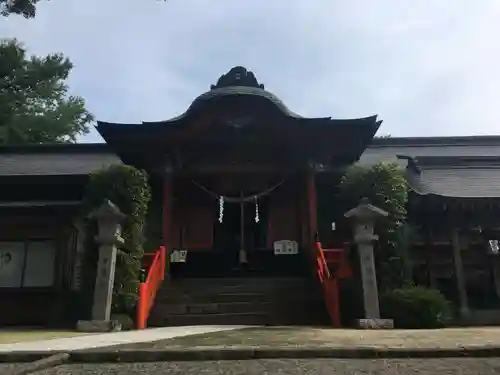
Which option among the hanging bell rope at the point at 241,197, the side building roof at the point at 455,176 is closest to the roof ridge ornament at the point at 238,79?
the hanging bell rope at the point at 241,197

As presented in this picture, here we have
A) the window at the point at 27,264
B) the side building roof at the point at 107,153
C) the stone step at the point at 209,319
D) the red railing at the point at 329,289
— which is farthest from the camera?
the side building roof at the point at 107,153

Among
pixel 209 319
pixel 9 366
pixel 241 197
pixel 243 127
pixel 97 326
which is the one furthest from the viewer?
pixel 241 197

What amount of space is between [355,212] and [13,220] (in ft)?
29.6

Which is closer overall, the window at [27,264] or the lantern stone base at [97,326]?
the lantern stone base at [97,326]

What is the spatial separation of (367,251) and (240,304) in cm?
282

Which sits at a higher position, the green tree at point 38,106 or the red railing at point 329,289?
the green tree at point 38,106

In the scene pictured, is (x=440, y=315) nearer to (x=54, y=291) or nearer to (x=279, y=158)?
(x=279, y=158)

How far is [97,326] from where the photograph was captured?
786 centimetres

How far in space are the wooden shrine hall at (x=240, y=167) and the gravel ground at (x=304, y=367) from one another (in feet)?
26.7

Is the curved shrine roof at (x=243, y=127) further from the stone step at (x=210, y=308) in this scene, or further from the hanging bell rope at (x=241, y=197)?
the stone step at (x=210, y=308)

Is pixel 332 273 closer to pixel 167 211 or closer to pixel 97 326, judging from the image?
pixel 167 211

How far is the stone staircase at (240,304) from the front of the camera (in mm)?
9156

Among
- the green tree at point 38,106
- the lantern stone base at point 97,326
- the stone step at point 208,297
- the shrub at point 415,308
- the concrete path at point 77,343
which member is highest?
the green tree at point 38,106

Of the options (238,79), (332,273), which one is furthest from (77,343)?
(238,79)
